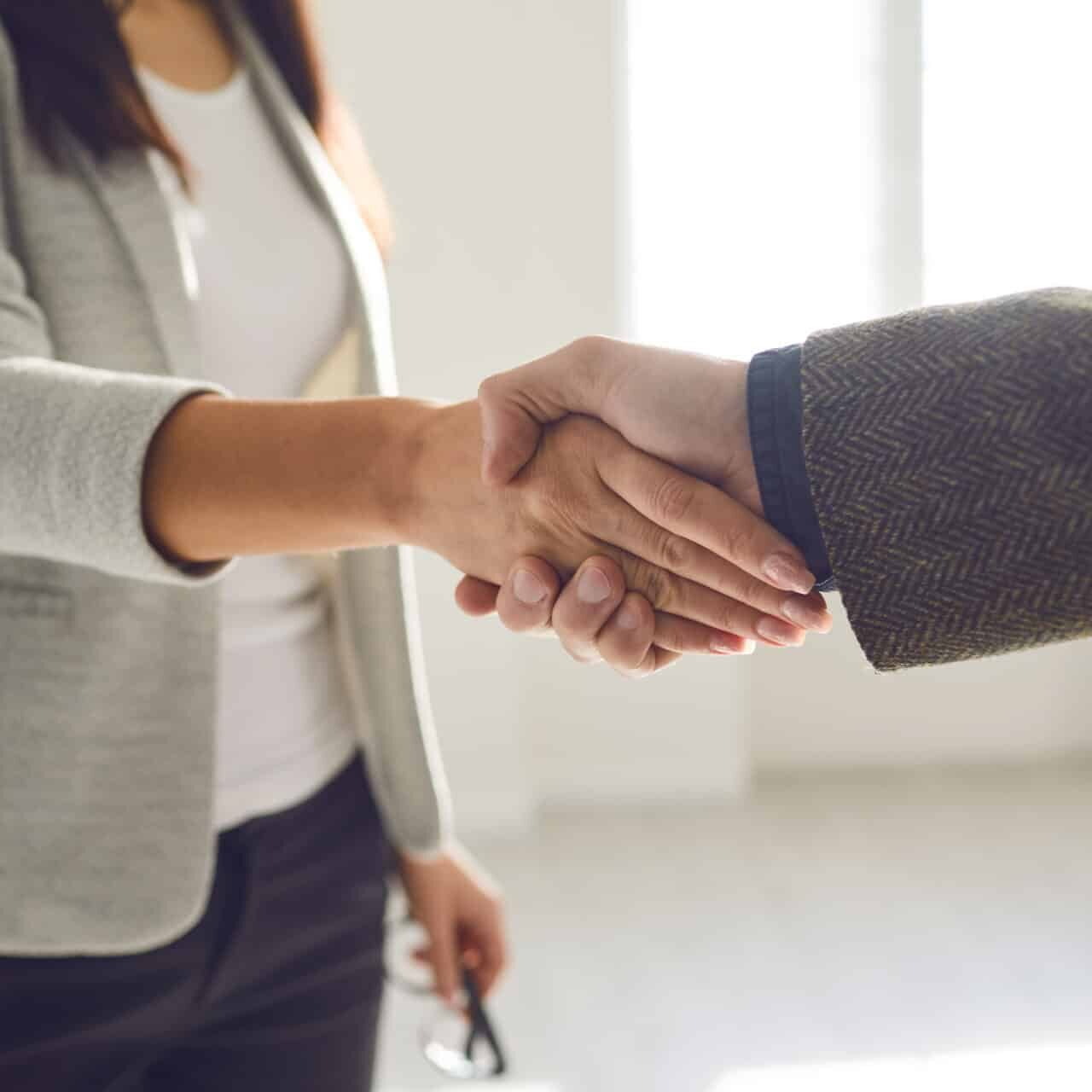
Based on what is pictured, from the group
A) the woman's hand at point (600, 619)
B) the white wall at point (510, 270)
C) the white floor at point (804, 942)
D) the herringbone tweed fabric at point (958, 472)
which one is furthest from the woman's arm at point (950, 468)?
the white wall at point (510, 270)

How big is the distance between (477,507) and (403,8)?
2123 millimetres

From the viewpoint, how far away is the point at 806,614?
59 centimetres

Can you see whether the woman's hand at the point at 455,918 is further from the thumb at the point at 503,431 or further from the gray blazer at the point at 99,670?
the thumb at the point at 503,431

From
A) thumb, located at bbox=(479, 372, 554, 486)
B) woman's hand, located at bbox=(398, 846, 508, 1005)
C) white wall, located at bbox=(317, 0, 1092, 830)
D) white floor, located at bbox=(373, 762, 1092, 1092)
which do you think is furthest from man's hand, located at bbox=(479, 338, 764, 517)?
white wall, located at bbox=(317, 0, 1092, 830)

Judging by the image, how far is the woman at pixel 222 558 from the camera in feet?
1.89

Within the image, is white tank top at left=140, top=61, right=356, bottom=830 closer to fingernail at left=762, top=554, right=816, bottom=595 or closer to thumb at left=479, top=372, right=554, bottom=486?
thumb at left=479, top=372, right=554, bottom=486

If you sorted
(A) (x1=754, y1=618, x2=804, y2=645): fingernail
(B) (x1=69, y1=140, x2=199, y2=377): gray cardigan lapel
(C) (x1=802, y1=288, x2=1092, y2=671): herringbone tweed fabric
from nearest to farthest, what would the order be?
(C) (x1=802, y1=288, x2=1092, y2=671): herringbone tweed fabric < (A) (x1=754, y1=618, x2=804, y2=645): fingernail < (B) (x1=69, y1=140, x2=199, y2=377): gray cardigan lapel

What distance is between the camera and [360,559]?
90 cm

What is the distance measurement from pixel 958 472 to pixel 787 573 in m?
0.09

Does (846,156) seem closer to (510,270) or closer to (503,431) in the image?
(510,270)

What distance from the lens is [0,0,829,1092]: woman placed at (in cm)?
57

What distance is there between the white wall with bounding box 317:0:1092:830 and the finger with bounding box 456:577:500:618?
75.2 inches

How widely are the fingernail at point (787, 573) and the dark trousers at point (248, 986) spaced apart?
41cm

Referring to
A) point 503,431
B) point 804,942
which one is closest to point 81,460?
point 503,431
